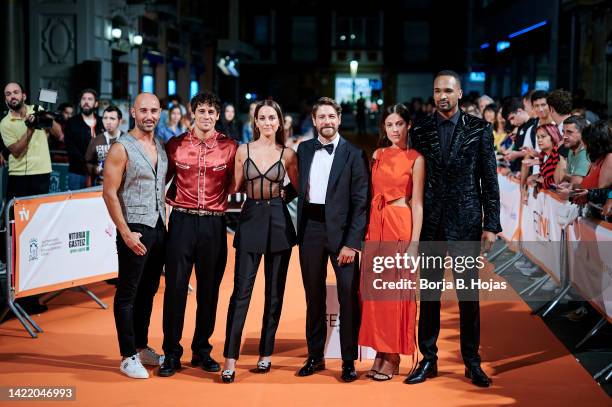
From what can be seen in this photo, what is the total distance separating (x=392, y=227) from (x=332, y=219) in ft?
1.39

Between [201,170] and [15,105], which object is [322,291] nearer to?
[201,170]

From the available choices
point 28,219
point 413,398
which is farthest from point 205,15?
point 413,398

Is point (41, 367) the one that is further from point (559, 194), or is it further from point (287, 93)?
point (287, 93)

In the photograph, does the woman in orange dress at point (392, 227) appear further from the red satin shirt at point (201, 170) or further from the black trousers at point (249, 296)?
the red satin shirt at point (201, 170)

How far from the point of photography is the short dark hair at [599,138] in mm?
7562

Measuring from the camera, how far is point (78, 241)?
8.78m

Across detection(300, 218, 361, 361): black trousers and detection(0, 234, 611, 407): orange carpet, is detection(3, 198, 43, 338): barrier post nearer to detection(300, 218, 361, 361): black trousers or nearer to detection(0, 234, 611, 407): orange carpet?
detection(0, 234, 611, 407): orange carpet

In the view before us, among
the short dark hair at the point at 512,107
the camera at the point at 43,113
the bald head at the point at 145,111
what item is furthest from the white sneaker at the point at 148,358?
the short dark hair at the point at 512,107

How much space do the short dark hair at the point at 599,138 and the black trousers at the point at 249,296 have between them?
2.95 metres

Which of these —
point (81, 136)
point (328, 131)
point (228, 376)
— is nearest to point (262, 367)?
point (228, 376)

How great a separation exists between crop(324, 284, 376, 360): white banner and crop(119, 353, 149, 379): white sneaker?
1.38 meters

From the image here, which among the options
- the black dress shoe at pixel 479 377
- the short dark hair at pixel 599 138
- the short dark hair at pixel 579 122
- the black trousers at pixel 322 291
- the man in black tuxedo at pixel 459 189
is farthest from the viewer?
the short dark hair at pixel 579 122

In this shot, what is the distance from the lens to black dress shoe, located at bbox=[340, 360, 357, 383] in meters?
6.30

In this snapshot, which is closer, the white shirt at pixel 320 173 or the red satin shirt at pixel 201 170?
the white shirt at pixel 320 173
